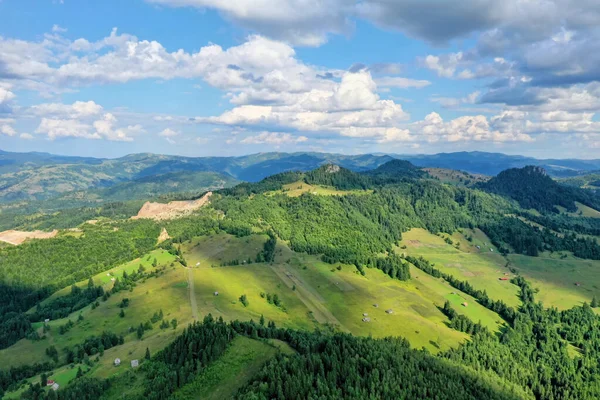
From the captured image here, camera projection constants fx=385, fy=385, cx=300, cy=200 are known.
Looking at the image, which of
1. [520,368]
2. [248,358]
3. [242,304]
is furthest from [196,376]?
[520,368]

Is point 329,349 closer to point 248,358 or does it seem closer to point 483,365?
point 248,358

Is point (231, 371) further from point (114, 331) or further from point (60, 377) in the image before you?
point (114, 331)

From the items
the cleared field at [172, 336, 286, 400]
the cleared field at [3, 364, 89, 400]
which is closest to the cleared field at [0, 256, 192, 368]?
the cleared field at [3, 364, 89, 400]

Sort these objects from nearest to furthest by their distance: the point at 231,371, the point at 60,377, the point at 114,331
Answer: the point at 231,371
the point at 60,377
the point at 114,331

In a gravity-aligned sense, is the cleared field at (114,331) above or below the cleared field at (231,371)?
below

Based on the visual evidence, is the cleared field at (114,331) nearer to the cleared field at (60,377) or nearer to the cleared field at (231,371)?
the cleared field at (60,377)

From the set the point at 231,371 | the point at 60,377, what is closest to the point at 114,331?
the point at 60,377

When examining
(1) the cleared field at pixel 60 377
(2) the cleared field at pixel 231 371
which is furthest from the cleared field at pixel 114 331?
(2) the cleared field at pixel 231 371

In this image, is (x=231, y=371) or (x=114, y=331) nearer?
(x=231, y=371)

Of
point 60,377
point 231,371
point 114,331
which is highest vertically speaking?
point 231,371
